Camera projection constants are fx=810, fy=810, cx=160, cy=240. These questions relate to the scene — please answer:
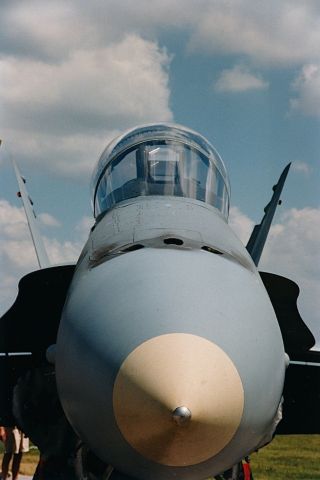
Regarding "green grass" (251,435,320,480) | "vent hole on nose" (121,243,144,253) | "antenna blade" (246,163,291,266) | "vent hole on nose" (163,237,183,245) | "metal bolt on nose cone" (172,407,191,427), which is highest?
"antenna blade" (246,163,291,266)

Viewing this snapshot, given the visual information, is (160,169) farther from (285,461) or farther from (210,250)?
(285,461)

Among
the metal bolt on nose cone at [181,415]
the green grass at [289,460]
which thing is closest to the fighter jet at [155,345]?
the metal bolt on nose cone at [181,415]

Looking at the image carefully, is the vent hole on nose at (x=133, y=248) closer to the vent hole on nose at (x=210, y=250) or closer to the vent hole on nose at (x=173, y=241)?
the vent hole on nose at (x=173, y=241)

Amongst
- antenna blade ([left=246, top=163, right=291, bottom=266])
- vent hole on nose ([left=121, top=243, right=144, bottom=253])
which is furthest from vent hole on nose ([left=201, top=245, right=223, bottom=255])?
antenna blade ([left=246, top=163, right=291, bottom=266])

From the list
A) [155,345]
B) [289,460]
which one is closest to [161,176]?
[155,345]

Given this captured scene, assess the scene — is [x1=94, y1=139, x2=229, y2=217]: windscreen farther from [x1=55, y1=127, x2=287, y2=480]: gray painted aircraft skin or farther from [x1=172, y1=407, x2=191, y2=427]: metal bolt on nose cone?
[x1=172, y1=407, x2=191, y2=427]: metal bolt on nose cone

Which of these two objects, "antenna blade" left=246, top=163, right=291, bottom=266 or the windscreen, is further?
"antenna blade" left=246, top=163, right=291, bottom=266

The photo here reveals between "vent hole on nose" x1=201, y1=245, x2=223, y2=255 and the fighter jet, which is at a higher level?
"vent hole on nose" x1=201, y1=245, x2=223, y2=255

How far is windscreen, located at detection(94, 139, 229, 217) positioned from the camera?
7391 mm

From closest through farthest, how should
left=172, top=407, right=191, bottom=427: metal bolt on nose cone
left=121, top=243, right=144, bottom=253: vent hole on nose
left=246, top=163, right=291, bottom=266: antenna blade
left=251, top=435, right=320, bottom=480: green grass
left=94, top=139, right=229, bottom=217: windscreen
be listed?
left=172, top=407, right=191, bottom=427: metal bolt on nose cone, left=121, top=243, right=144, bottom=253: vent hole on nose, left=94, top=139, right=229, bottom=217: windscreen, left=246, top=163, right=291, bottom=266: antenna blade, left=251, top=435, right=320, bottom=480: green grass

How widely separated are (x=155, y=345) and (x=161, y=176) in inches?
124

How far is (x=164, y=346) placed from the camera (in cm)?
447

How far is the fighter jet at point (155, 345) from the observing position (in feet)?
14.6

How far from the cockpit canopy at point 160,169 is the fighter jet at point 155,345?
0.10ft
